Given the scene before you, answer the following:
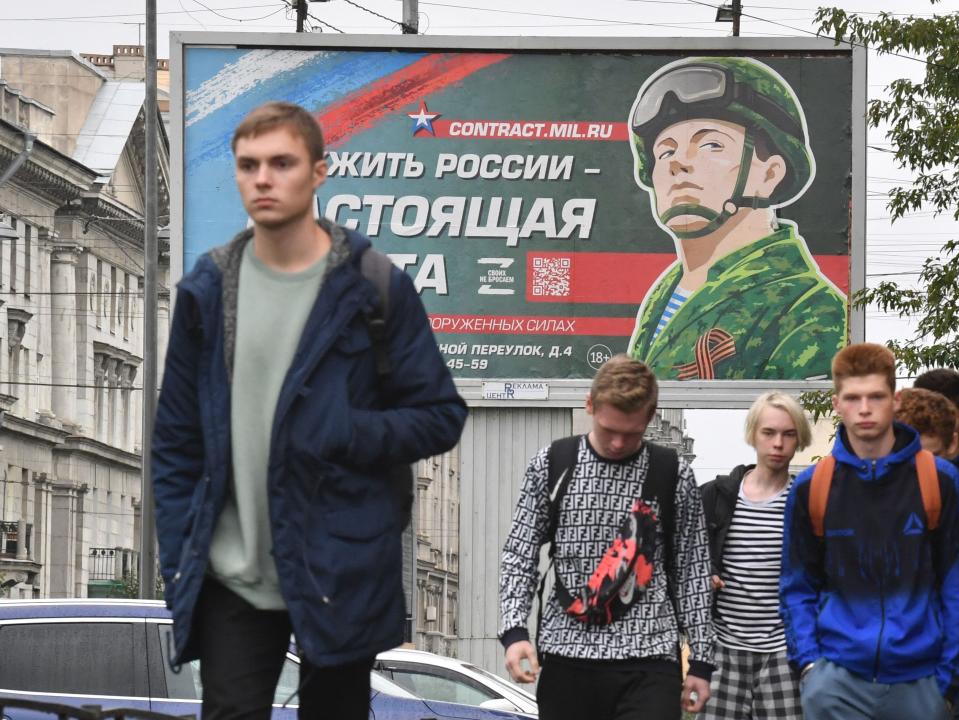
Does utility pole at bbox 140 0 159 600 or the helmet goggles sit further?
utility pole at bbox 140 0 159 600

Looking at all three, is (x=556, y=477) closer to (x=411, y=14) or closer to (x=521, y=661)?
(x=521, y=661)

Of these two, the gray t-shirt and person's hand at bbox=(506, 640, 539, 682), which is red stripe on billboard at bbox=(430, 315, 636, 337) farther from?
the gray t-shirt

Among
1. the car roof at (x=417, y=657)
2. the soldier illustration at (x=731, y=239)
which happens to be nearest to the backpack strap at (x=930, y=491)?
the car roof at (x=417, y=657)

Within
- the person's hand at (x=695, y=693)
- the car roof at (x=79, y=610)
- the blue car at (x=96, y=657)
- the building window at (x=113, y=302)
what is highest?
the building window at (x=113, y=302)

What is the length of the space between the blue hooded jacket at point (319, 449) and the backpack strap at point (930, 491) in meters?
1.85

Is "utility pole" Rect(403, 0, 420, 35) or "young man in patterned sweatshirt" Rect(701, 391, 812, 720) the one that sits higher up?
"utility pole" Rect(403, 0, 420, 35)

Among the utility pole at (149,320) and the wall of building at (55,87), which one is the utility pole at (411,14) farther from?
the wall of building at (55,87)

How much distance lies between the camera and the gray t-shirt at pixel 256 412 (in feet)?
13.8

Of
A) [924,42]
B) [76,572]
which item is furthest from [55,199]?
[924,42]

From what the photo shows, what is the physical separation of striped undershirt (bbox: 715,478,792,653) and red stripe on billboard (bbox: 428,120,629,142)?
51.2 ft

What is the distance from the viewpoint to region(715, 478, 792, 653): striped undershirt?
23.1ft

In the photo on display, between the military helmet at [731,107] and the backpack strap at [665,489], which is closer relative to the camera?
the backpack strap at [665,489]

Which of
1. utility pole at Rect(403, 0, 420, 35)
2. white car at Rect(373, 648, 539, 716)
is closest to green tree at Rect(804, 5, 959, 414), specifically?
white car at Rect(373, 648, 539, 716)

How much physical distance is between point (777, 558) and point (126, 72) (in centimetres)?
6931
